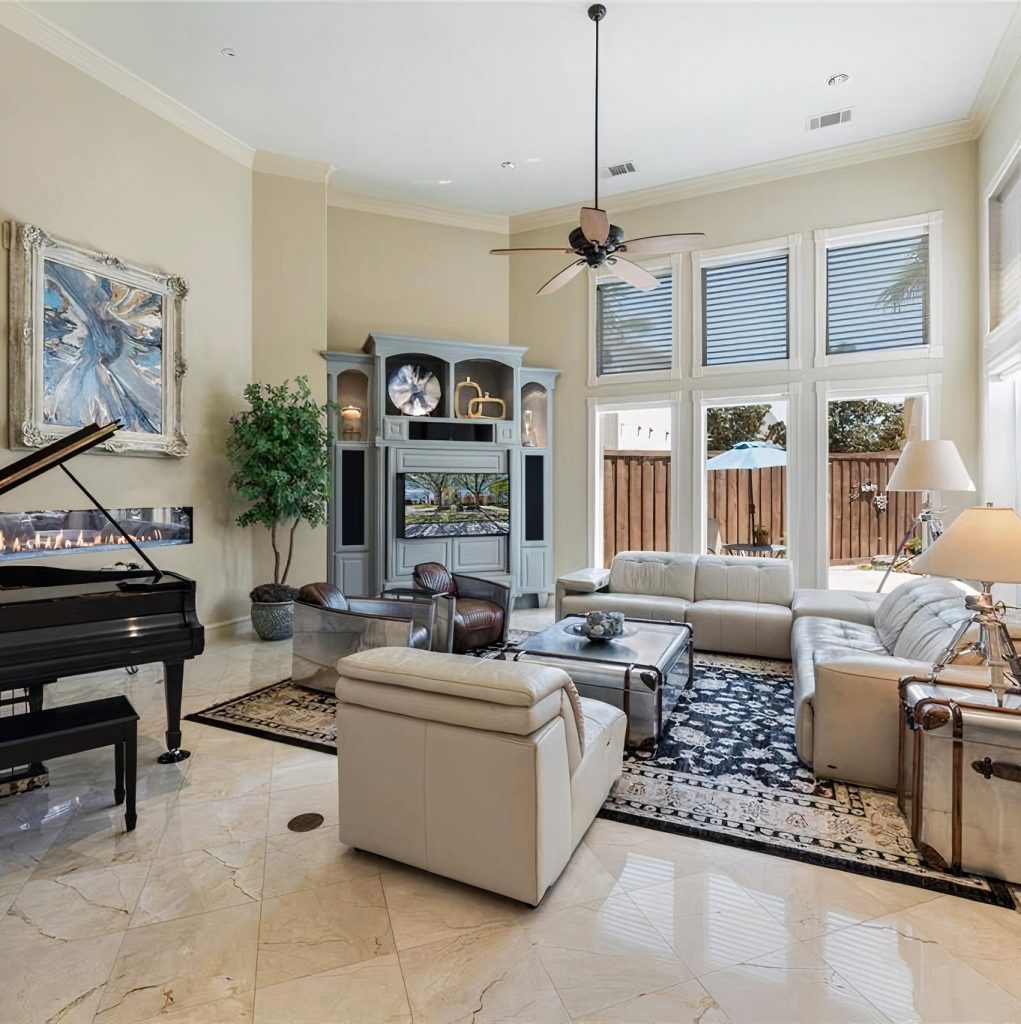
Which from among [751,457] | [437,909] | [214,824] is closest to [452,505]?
[751,457]

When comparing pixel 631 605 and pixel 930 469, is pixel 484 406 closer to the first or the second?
pixel 631 605

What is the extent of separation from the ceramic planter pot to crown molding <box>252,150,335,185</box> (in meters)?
3.94

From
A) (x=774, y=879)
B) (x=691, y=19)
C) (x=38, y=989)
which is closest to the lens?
A: (x=38, y=989)

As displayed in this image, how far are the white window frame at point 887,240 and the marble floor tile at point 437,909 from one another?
17.9ft

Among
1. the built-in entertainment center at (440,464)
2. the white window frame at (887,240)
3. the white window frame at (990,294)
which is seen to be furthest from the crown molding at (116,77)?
the white window frame at (990,294)

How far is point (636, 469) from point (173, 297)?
183 inches

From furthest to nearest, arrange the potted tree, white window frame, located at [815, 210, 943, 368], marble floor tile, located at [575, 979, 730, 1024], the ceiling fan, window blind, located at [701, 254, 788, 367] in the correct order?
window blind, located at [701, 254, 788, 367] → white window frame, located at [815, 210, 943, 368] → the potted tree → the ceiling fan → marble floor tile, located at [575, 979, 730, 1024]

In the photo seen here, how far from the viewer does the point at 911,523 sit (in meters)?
5.65

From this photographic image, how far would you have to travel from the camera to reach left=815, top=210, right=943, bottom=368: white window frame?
5281 mm

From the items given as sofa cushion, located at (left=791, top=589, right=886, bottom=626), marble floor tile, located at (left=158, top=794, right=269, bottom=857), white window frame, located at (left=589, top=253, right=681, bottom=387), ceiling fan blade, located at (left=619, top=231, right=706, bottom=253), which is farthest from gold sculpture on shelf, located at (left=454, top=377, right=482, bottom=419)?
marble floor tile, located at (left=158, top=794, right=269, bottom=857)

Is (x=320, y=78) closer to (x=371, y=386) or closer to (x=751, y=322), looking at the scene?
(x=371, y=386)

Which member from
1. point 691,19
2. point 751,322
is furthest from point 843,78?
point 751,322

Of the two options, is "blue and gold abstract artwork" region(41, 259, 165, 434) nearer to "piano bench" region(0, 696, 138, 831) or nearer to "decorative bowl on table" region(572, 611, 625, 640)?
"piano bench" region(0, 696, 138, 831)

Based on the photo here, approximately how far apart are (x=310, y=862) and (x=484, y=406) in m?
5.21
